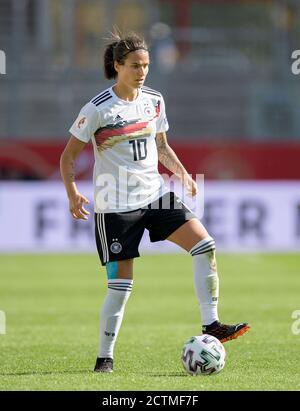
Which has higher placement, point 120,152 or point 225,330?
point 120,152

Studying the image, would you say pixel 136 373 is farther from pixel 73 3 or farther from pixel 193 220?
pixel 73 3

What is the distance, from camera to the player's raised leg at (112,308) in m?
7.21

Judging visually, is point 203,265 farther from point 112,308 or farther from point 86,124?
point 86,124

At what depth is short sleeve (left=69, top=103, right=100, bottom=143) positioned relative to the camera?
23.5 feet

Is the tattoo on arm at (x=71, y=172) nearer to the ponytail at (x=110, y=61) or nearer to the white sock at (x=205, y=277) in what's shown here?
the ponytail at (x=110, y=61)

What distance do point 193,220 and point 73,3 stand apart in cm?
1724

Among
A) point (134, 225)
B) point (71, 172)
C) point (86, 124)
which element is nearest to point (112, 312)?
point (134, 225)

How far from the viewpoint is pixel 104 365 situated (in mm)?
7234

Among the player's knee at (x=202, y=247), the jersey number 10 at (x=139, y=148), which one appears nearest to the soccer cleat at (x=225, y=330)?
the player's knee at (x=202, y=247)

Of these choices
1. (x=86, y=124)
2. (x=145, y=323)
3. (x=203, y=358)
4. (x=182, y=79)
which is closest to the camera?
(x=203, y=358)

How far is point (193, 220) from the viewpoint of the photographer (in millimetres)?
7469

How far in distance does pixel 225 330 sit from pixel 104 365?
0.88 metres

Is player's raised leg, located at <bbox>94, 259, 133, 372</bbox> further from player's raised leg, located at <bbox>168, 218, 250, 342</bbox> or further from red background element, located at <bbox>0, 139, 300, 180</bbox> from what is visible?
red background element, located at <bbox>0, 139, 300, 180</bbox>

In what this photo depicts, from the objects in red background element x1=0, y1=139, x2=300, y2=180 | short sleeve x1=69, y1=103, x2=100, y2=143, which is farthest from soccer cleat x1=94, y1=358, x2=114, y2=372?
red background element x1=0, y1=139, x2=300, y2=180
